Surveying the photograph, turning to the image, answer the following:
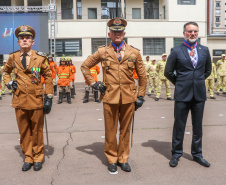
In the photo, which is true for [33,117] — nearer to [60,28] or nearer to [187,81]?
[187,81]

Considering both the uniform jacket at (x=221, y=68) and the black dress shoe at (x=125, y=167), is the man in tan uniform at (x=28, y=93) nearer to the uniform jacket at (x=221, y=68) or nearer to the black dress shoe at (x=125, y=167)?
the black dress shoe at (x=125, y=167)

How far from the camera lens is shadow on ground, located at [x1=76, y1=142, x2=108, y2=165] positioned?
4836 millimetres

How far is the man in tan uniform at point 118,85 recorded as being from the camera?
4129 mm

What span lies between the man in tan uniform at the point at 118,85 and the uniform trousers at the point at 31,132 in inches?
37.8

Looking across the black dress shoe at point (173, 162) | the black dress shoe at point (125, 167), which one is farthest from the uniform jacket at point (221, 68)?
the black dress shoe at point (125, 167)

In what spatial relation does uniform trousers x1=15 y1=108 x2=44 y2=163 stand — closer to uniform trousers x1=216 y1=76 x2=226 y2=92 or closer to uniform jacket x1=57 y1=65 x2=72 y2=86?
uniform jacket x1=57 y1=65 x2=72 y2=86

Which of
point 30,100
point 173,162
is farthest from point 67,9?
point 173,162

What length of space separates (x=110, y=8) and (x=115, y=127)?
2457 centimetres

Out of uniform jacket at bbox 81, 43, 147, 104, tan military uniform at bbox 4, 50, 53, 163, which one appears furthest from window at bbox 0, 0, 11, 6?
uniform jacket at bbox 81, 43, 147, 104

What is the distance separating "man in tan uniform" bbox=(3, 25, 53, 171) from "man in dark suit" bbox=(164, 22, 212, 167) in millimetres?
1897

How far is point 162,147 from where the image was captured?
5.36 m

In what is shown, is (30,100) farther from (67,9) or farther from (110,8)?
(110,8)

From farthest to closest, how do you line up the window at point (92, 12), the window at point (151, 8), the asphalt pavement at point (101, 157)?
the window at point (151, 8) < the window at point (92, 12) < the asphalt pavement at point (101, 157)

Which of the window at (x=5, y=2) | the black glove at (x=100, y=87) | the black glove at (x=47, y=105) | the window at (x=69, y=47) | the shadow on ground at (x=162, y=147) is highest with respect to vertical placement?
the window at (x=5, y=2)
